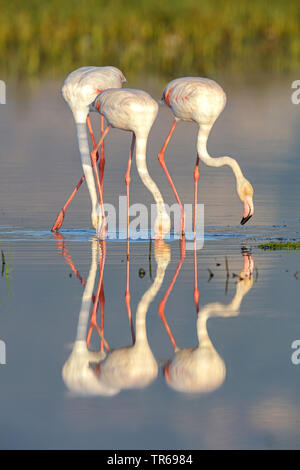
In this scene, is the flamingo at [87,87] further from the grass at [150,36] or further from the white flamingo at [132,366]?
the grass at [150,36]

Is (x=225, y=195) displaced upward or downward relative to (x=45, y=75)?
downward

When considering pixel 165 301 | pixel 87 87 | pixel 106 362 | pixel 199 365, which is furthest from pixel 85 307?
pixel 87 87

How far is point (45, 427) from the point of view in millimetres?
5211

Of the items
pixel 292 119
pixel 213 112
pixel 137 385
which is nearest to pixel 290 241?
pixel 213 112

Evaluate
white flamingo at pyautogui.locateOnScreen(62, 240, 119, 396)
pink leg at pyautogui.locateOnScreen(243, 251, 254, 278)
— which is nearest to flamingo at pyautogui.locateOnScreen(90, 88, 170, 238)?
pink leg at pyautogui.locateOnScreen(243, 251, 254, 278)

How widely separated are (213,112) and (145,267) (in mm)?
2308

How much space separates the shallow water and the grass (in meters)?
Result: 13.3

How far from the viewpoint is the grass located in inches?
1038

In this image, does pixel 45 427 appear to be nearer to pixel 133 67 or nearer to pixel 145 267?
pixel 145 267

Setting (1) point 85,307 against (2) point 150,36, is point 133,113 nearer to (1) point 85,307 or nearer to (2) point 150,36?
(1) point 85,307

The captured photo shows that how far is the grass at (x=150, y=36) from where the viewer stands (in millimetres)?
26359

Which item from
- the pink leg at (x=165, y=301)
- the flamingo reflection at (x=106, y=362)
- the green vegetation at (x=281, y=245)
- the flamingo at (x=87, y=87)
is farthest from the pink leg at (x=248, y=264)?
the flamingo at (x=87, y=87)

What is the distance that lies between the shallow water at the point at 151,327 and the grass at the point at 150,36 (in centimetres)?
1334

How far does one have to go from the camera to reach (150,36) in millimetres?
29469
